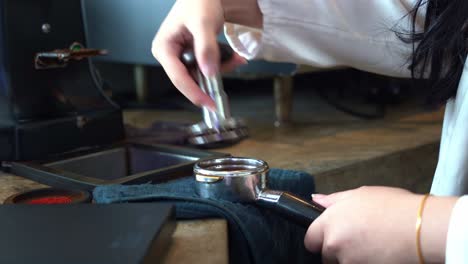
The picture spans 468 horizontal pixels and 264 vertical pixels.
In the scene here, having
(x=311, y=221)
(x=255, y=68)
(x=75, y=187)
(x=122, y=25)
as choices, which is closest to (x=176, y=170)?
(x=75, y=187)

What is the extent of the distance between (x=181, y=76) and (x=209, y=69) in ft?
0.12

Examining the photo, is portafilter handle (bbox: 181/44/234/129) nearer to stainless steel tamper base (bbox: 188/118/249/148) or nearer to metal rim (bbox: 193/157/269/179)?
metal rim (bbox: 193/157/269/179)

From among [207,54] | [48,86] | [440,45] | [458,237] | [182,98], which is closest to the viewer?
[458,237]

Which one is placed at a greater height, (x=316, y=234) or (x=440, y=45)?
(x=440, y=45)

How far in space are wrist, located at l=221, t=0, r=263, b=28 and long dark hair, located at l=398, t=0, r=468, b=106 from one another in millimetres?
169

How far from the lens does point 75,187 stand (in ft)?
2.21

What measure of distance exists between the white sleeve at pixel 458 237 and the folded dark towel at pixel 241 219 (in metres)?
0.14

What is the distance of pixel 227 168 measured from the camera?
58 cm

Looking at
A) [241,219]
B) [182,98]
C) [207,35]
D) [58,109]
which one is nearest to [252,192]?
[241,219]

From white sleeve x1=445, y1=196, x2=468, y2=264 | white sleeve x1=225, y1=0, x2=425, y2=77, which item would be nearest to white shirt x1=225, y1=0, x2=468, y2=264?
white sleeve x1=225, y1=0, x2=425, y2=77

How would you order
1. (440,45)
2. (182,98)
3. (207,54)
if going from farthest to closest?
(182,98) → (440,45) → (207,54)

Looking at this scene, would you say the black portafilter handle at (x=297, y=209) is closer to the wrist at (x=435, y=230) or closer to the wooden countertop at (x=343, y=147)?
the wrist at (x=435, y=230)

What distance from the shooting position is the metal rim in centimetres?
54

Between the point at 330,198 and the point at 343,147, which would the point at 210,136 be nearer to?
the point at 343,147
